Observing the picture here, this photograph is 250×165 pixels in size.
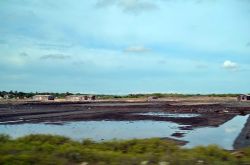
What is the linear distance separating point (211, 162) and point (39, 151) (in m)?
5.01

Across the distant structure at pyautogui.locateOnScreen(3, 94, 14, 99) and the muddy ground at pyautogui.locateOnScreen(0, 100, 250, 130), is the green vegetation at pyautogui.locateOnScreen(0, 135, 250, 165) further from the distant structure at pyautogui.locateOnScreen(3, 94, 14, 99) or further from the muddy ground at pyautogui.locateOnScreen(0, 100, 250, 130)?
the distant structure at pyautogui.locateOnScreen(3, 94, 14, 99)

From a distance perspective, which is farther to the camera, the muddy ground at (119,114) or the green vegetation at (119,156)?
the muddy ground at (119,114)

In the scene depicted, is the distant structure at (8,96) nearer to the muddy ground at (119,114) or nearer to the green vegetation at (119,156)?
the muddy ground at (119,114)

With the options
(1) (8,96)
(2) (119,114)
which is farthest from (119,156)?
(1) (8,96)

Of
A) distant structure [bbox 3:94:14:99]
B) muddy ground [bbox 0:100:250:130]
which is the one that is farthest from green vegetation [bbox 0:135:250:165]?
distant structure [bbox 3:94:14:99]

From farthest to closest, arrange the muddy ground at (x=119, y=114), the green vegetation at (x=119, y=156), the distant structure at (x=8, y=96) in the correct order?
the distant structure at (x=8, y=96) < the muddy ground at (x=119, y=114) < the green vegetation at (x=119, y=156)

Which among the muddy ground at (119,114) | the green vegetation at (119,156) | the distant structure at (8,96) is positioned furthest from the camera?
the distant structure at (8,96)

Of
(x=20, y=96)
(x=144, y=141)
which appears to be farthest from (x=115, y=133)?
(x=20, y=96)

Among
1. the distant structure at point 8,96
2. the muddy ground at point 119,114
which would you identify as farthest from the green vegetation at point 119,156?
the distant structure at point 8,96

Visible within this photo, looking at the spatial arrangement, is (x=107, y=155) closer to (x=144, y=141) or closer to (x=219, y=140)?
(x=144, y=141)

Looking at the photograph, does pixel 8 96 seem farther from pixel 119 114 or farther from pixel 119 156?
pixel 119 156

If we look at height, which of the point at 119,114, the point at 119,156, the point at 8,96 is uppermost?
the point at 8,96

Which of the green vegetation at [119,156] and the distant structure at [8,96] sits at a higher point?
the distant structure at [8,96]

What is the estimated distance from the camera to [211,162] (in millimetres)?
11453
